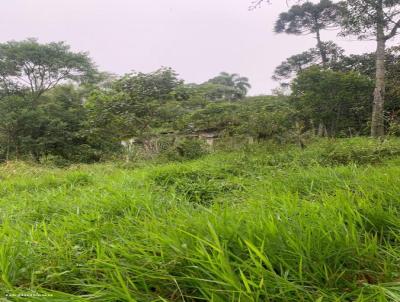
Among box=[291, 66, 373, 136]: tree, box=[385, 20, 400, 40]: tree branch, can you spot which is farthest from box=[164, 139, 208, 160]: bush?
box=[385, 20, 400, 40]: tree branch

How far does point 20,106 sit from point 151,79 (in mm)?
9149

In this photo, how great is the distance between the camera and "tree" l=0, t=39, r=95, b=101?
1579cm

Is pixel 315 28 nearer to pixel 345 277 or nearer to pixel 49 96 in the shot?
pixel 49 96

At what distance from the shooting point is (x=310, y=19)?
16875mm

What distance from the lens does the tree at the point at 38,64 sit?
15789mm

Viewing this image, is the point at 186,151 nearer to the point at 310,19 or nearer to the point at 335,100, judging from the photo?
the point at 335,100

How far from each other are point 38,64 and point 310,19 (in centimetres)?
1635

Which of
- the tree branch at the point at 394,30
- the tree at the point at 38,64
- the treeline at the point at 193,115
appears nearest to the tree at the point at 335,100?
the treeline at the point at 193,115

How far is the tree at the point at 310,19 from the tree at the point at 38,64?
39.9 feet

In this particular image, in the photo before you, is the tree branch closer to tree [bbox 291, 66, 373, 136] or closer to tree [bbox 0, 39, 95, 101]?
tree [bbox 291, 66, 373, 136]

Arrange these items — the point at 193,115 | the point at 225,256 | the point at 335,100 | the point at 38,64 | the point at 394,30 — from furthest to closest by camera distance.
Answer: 1. the point at 38,64
2. the point at 193,115
3. the point at 335,100
4. the point at 394,30
5. the point at 225,256

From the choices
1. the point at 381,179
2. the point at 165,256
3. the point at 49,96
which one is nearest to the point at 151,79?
the point at 381,179

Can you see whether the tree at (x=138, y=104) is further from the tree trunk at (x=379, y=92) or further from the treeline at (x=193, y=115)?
the tree trunk at (x=379, y=92)

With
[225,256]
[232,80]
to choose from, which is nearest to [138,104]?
[225,256]
